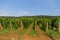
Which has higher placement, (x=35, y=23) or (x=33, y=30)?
(x=35, y=23)

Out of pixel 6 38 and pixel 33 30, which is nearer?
Answer: pixel 6 38

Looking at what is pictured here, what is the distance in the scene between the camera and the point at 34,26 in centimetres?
2459

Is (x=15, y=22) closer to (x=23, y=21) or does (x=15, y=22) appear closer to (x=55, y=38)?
(x=23, y=21)

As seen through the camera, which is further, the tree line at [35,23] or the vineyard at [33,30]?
the tree line at [35,23]

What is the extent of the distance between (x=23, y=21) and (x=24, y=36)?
28.3 feet

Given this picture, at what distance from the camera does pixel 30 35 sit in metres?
22.4

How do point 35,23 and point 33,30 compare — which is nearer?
point 33,30

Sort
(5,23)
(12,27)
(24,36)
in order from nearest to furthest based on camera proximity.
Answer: (24,36) < (12,27) < (5,23)

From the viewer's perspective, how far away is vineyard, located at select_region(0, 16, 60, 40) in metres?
21.7

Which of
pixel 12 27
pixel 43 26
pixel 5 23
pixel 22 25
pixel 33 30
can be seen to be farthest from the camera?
pixel 5 23

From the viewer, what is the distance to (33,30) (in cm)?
2414

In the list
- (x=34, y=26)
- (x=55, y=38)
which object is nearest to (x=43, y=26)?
(x=34, y=26)

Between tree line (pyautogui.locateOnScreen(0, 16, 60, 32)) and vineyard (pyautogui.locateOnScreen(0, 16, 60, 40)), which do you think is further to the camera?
tree line (pyautogui.locateOnScreen(0, 16, 60, 32))

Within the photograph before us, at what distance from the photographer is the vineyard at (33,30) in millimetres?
21719
